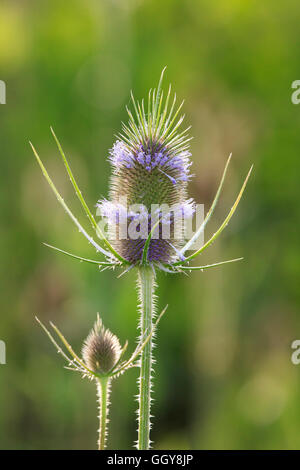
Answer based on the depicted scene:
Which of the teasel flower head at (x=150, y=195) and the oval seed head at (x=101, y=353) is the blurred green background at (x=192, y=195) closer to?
the teasel flower head at (x=150, y=195)

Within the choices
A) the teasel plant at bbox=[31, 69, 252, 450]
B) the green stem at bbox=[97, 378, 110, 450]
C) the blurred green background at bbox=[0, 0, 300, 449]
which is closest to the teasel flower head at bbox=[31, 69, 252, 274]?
the teasel plant at bbox=[31, 69, 252, 450]

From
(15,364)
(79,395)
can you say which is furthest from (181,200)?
(15,364)

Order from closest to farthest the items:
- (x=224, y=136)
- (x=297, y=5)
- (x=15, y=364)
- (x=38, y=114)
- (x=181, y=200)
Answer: (x=181, y=200), (x=15, y=364), (x=224, y=136), (x=38, y=114), (x=297, y=5)

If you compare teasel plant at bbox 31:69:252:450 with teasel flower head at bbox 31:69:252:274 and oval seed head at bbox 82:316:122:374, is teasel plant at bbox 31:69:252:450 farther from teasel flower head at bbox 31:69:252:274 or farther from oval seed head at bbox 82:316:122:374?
oval seed head at bbox 82:316:122:374

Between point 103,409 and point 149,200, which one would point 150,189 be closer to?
point 149,200

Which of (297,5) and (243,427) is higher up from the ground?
(297,5)

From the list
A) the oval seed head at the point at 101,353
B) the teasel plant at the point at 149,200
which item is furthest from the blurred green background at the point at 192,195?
the oval seed head at the point at 101,353
